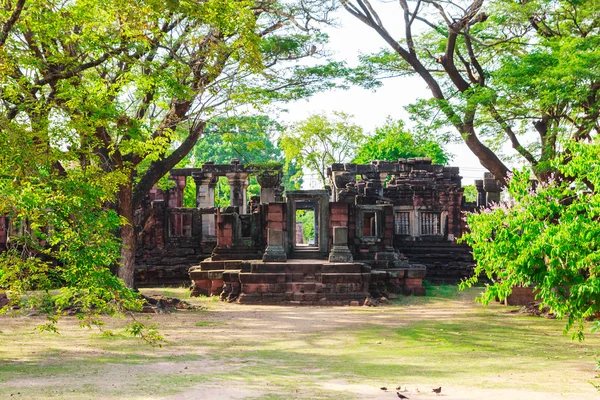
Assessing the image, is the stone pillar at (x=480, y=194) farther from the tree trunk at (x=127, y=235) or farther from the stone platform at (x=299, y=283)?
the tree trunk at (x=127, y=235)

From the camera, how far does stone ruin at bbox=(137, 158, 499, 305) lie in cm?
1816

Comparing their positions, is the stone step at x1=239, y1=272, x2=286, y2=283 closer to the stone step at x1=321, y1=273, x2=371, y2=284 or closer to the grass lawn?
the stone step at x1=321, y1=273, x2=371, y2=284

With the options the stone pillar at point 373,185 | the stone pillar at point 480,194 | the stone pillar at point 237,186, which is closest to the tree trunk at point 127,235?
the stone pillar at point 373,185

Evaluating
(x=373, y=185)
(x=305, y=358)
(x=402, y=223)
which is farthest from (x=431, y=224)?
(x=305, y=358)

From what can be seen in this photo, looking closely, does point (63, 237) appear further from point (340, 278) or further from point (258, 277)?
point (340, 278)

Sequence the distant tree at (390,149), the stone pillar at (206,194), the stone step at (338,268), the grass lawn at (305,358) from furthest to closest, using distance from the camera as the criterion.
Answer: the distant tree at (390,149) < the stone pillar at (206,194) < the stone step at (338,268) < the grass lawn at (305,358)

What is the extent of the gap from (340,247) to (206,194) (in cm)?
1359

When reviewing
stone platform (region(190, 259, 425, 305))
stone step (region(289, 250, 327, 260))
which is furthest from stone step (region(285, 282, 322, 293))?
stone step (region(289, 250, 327, 260))

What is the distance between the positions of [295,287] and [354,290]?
1485mm

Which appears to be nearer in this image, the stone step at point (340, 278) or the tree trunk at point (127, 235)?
the tree trunk at point (127, 235)

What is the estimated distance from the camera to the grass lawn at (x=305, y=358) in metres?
7.52

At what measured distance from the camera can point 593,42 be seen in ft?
50.9

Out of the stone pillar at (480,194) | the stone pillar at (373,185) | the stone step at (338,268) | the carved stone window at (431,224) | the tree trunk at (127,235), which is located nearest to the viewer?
the tree trunk at (127,235)

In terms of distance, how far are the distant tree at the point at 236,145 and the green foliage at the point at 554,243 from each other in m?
8.45
